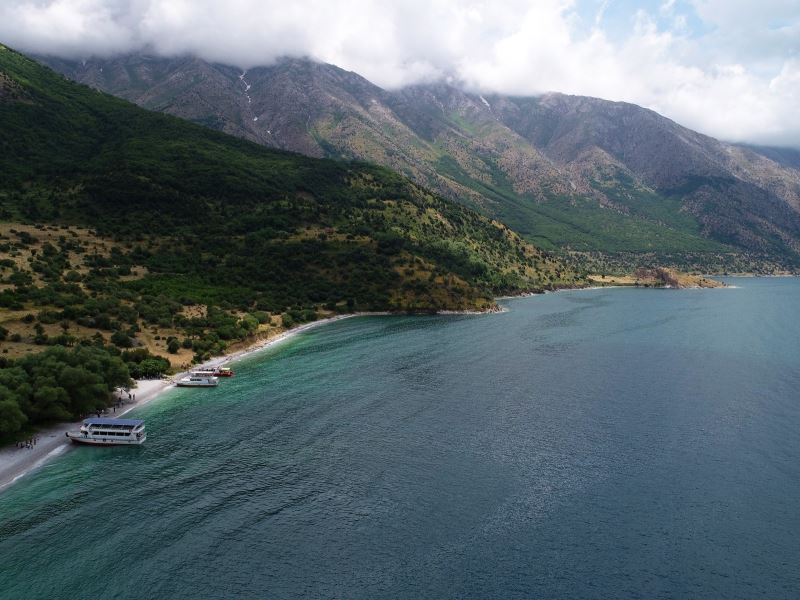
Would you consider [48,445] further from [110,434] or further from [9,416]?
[110,434]

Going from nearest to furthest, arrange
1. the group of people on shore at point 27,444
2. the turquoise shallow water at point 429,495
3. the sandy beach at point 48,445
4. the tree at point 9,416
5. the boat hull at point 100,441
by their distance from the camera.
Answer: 1. the turquoise shallow water at point 429,495
2. the sandy beach at point 48,445
3. the tree at point 9,416
4. the group of people on shore at point 27,444
5. the boat hull at point 100,441

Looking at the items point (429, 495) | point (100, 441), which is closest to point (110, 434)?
point (100, 441)

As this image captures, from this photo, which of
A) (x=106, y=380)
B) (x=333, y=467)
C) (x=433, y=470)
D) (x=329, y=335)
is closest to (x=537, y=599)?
(x=433, y=470)

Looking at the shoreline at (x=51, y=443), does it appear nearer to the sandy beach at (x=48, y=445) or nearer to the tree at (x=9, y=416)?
the sandy beach at (x=48, y=445)

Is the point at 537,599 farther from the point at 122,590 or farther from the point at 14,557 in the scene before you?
the point at 14,557

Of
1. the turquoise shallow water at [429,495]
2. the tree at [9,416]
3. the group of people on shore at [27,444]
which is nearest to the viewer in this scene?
the turquoise shallow water at [429,495]

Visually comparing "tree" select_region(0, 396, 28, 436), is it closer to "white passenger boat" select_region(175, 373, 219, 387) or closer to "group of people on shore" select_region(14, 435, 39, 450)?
"group of people on shore" select_region(14, 435, 39, 450)

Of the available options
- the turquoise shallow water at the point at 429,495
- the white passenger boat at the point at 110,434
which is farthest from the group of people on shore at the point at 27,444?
the turquoise shallow water at the point at 429,495
